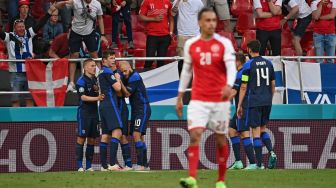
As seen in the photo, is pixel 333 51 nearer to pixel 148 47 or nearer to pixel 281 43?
pixel 281 43

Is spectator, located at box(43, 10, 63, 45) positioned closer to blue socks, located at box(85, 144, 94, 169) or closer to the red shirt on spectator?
the red shirt on spectator

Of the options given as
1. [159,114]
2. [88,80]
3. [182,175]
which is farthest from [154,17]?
[182,175]

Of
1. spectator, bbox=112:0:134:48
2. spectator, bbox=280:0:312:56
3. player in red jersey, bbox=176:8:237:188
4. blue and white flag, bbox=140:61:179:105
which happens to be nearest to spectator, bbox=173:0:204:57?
blue and white flag, bbox=140:61:179:105

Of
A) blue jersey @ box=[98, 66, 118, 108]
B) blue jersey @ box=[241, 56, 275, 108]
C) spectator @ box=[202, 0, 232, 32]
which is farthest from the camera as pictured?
spectator @ box=[202, 0, 232, 32]

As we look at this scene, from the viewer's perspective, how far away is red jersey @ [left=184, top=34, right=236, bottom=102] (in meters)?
13.1

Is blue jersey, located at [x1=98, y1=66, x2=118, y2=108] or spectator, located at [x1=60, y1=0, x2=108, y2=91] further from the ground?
spectator, located at [x1=60, y1=0, x2=108, y2=91]

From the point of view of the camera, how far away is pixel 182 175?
641 inches

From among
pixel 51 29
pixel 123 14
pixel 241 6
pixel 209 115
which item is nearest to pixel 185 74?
pixel 209 115

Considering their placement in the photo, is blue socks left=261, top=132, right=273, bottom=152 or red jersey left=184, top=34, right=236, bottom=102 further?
blue socks left=261, top=132, right=273, bottom=152

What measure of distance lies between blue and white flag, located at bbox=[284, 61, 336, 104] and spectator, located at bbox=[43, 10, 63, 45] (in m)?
5.28

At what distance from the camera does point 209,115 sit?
13.2 meters

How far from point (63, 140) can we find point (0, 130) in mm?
1316

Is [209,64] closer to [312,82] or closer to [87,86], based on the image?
[87,86]

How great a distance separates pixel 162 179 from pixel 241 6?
30.7ft
